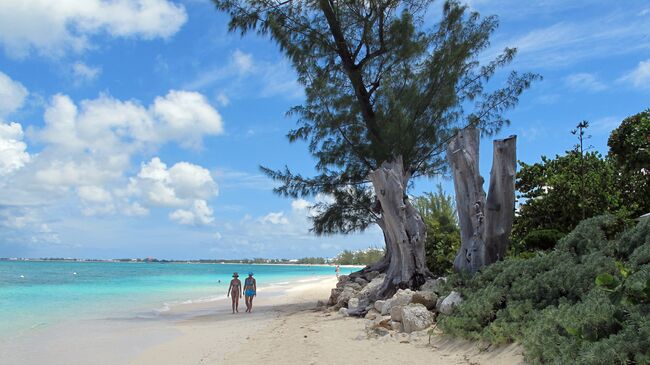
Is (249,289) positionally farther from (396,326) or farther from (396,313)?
(396,326)

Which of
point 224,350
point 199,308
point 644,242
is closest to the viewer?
point 644,242

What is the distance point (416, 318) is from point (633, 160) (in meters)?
7.54

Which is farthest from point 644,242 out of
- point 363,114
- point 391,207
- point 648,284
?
point 363,114

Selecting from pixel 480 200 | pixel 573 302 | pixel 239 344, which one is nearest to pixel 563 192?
pixel 480 200

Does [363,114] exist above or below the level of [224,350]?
above

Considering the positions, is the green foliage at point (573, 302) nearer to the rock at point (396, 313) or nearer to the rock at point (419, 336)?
the rock at point (419, 336)

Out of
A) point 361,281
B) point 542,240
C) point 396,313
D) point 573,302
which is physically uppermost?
point 542,240

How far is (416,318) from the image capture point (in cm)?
860

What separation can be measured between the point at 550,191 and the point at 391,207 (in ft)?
13.9

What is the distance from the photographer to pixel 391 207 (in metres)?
12.8

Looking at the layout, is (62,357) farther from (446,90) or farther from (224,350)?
(446,90)

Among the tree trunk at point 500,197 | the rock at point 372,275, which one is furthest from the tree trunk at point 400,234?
the rock at point 372,275

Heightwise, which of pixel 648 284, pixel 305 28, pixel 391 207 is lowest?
pixel 648 284

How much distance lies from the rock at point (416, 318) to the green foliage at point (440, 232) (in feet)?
14.2
